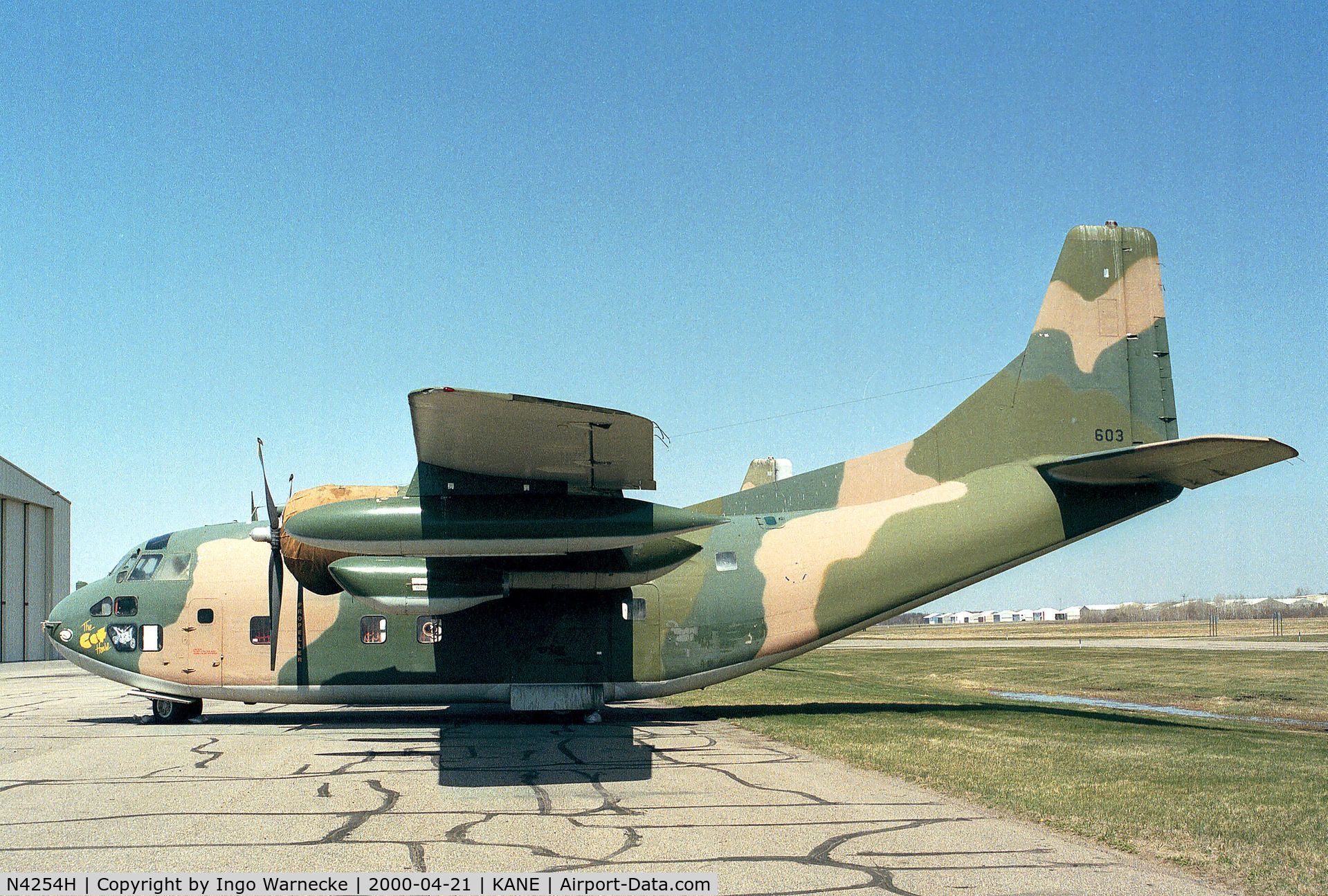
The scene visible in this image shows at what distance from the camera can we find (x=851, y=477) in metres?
18.3

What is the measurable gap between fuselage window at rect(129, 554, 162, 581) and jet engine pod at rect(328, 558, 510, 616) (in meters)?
4.74

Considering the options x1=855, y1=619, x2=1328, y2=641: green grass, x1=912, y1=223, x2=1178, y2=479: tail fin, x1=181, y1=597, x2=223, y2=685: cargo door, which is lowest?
x1=855, y1=619, x2=1328, y2=641: green grass

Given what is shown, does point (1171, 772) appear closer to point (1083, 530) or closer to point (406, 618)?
point (1083, 530)

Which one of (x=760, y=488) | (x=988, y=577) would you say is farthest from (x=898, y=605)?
(x=760, y=488)

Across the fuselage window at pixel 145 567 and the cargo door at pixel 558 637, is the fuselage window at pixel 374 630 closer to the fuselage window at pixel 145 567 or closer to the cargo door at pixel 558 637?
the cargo door at pixel 558 637

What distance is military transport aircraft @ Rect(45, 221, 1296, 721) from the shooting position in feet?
52.9

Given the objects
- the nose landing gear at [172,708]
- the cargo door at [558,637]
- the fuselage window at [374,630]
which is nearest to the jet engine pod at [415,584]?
the cargo door at [558,637]

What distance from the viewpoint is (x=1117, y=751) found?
1338 centimetres

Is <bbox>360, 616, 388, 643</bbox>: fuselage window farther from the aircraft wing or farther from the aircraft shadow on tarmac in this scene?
the aircraft wing

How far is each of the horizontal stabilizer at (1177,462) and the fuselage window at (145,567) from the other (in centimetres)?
1582

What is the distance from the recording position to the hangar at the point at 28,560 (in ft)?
170

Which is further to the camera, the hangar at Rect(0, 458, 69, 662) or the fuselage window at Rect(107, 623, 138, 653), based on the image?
the hangar at Rect(0, 458, 69, 662)

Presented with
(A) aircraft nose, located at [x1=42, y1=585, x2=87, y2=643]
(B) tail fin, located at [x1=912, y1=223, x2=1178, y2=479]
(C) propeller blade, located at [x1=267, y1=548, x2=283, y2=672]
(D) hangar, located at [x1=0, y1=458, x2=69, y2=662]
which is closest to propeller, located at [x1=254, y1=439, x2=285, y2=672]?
(C) propeller blade, located at [x1=267, y1=548, x2=283, y2=672]

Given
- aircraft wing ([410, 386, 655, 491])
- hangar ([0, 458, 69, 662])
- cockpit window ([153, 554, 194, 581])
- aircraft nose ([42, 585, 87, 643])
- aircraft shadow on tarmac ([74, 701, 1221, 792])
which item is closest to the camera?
aircraft wing ([410, 386, 655, 491])
